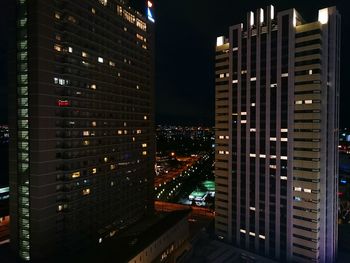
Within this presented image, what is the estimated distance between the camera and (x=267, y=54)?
68375 mm

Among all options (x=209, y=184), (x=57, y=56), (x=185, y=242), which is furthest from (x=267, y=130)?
(x=209, y=184)

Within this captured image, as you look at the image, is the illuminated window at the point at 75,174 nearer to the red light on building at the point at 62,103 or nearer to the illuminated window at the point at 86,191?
the illuminated window at the point at 86,191

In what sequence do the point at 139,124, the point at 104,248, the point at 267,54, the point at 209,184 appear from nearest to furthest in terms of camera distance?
the point at 104,248
the point at 267,54
the point at 139,124
the point at 209,184

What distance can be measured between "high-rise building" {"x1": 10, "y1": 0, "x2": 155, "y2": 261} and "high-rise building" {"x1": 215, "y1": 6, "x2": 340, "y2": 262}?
27430mm

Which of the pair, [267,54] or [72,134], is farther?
[267,54]

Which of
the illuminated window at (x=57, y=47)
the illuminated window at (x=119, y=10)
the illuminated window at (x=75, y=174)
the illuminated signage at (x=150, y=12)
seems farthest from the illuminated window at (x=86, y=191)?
the illuminated signage at (x=150, y=12)

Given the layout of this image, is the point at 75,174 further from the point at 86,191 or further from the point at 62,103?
the point at 62,103

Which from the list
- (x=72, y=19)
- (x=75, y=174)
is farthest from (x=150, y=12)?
(x=75, y=174)

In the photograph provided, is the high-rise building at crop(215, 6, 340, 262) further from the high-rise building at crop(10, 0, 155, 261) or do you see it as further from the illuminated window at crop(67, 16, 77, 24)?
the illuminated window at crop(67, 16, 77, 24)

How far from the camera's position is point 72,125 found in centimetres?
5866

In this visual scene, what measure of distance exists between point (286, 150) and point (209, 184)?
76.3 m

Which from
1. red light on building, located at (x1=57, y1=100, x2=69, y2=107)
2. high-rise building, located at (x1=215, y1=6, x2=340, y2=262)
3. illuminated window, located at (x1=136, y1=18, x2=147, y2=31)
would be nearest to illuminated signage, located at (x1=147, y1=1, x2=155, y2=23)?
illuminated window, located at (x1=136, y1=18, x2=147, y2=31)

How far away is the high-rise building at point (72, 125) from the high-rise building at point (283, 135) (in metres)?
27.4

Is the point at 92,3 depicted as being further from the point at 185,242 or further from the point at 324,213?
the point at 324,213
